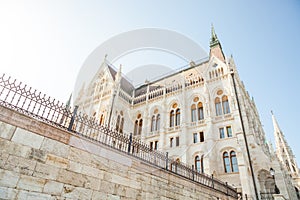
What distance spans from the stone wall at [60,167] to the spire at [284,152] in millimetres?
45616

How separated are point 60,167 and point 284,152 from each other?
55.4 meters

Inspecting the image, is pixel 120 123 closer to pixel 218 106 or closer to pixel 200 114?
pixel 200 114

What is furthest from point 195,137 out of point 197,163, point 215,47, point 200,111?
point 215,47

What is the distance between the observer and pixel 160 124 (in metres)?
25.0

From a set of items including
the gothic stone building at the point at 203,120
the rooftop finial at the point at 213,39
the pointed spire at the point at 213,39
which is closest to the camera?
the gothic stone building at the point at 203,120

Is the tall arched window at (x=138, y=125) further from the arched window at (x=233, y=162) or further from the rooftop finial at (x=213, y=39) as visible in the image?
the rooftop finial at (x=213, y=39)

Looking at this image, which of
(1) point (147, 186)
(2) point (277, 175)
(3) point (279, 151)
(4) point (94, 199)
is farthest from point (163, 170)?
(3) point (279, 151)

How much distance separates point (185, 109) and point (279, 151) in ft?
124

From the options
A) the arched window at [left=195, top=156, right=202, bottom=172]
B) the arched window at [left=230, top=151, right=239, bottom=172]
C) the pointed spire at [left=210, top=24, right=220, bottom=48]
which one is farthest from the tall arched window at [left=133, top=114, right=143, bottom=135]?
the pointed spire at [left=210, top=24, right=220, bottom=48]

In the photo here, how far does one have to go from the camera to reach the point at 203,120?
21.9 meters

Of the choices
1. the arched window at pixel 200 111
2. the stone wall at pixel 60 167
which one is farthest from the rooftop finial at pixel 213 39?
the stone wall at pixel 60 167

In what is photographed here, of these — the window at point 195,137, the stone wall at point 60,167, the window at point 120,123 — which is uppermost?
the window at point 120,123

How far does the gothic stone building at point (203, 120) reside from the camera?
17.9 m

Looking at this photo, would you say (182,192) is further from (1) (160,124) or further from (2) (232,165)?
(1) (160,124)
